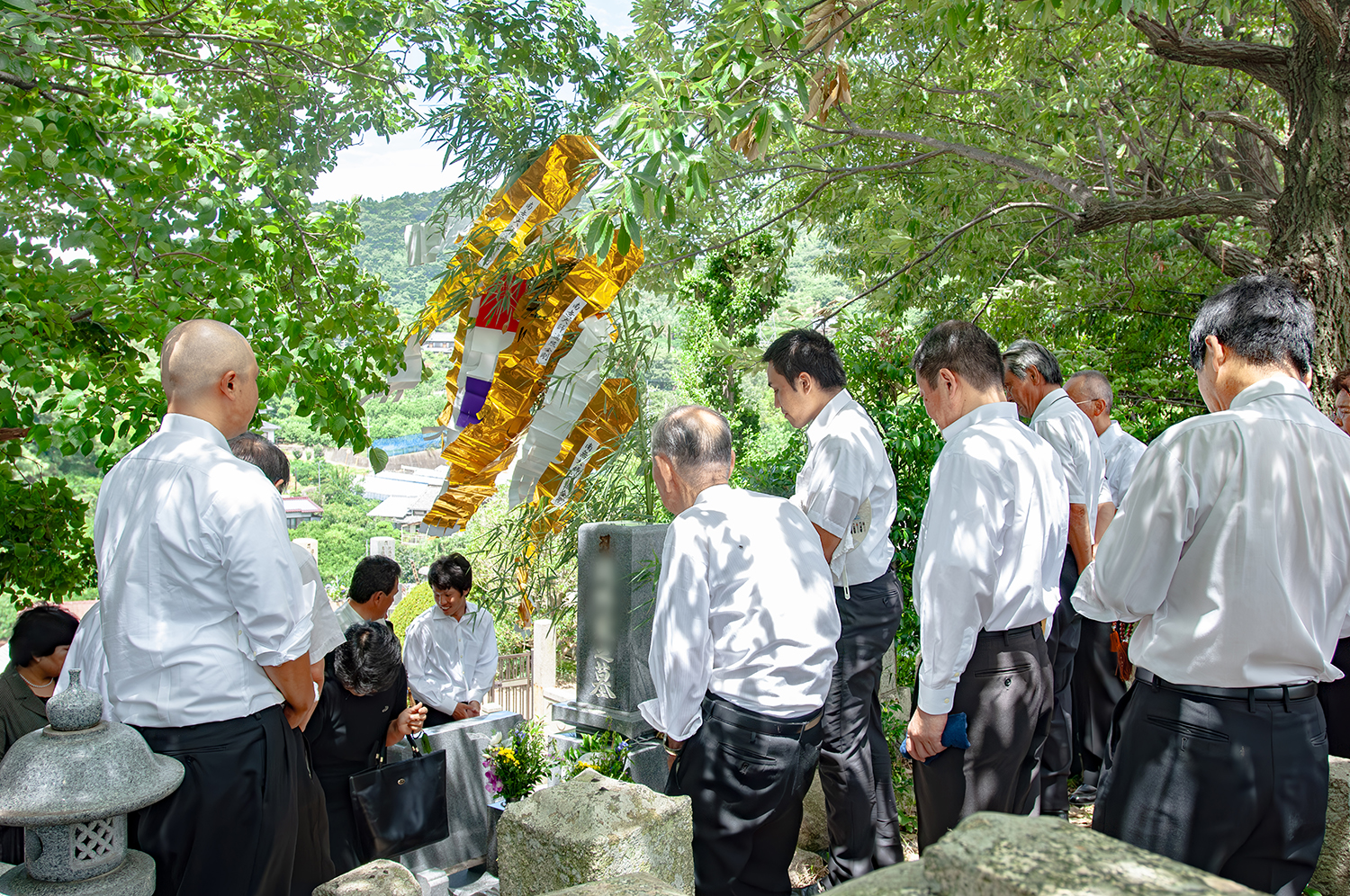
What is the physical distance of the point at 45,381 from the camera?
3.14 m

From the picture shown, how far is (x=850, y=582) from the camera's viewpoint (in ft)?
11.3

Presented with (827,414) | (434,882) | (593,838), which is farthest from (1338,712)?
(434,882)

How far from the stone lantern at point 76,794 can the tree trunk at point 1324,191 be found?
15.6 ft

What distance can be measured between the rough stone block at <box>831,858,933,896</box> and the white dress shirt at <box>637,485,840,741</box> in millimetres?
1180

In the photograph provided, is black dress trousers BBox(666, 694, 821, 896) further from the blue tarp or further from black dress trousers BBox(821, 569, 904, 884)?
the blue tarp

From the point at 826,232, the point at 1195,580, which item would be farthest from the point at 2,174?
the point at 826,232

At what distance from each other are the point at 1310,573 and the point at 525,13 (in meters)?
5.77

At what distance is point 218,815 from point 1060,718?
9.50 ft

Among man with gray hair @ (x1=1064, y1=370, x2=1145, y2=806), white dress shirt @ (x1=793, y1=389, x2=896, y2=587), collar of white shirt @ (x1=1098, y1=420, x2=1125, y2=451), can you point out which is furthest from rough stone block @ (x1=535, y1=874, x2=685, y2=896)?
collar of white shirt @ (x1=1098, y1=420, x2=1125, y2=451)

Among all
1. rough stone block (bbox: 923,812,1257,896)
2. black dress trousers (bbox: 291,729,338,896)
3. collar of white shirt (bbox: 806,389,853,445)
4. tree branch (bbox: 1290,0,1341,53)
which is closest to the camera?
rough stone block (bbox: 923,812,1257,896)

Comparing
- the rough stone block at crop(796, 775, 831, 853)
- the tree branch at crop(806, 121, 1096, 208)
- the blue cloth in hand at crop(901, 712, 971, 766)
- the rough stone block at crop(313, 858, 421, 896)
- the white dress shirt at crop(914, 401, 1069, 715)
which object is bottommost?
the rough stone block at crop(796, 775, 831, 853)

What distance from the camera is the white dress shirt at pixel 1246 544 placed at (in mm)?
2051

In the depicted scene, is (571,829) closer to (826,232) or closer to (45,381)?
(45,381)

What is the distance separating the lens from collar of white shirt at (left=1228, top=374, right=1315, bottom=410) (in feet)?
7.02
